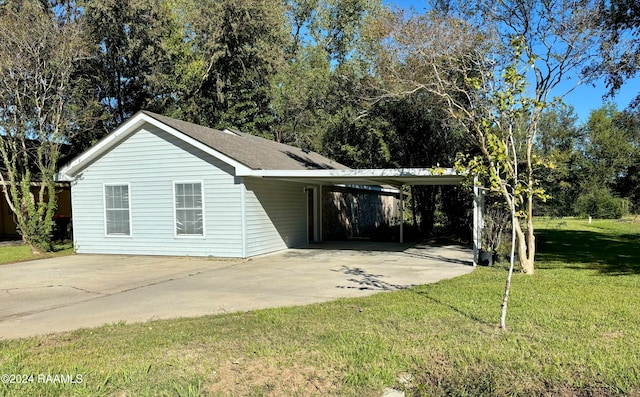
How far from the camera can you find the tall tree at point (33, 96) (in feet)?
43.3

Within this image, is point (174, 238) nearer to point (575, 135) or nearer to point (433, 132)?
point (433, 132)

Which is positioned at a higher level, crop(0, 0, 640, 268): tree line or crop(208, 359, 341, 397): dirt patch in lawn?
crop(0, 0, 640, 268): tree line

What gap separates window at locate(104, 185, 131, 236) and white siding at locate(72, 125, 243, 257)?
0.59 ft

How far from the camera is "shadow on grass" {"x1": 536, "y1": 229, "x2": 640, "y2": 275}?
9875 mm

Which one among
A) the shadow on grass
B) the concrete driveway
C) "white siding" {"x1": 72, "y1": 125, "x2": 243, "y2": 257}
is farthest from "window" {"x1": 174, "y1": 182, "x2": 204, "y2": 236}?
the shadow on grass

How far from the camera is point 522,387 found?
3.74 meters

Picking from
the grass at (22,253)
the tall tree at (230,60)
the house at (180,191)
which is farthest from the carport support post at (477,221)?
the tall tree at (230,60)

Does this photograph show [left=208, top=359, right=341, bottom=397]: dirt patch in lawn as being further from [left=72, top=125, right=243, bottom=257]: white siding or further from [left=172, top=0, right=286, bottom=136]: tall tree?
[left=172, top=0, right=286, bottom=136]: tall tree

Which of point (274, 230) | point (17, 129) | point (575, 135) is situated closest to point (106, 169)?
point (17, 129)

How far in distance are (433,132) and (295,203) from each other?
7492 mm

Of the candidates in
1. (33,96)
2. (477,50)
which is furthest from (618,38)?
(33,96)

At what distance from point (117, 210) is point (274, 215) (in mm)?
4706

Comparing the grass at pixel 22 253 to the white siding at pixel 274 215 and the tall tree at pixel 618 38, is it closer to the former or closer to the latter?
the white siding at pixel 274 215

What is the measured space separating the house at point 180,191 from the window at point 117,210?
0.03 meters
